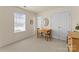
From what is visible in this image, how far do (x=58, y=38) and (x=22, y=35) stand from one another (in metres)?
2.39

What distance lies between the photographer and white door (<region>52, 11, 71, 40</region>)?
4621 millimetres

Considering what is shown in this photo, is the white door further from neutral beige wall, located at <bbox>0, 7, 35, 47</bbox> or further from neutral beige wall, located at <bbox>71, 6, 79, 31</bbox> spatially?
neutral beige wall, located at <bbox>0, 7, 35, 47</bbox>

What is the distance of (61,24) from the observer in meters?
4.88

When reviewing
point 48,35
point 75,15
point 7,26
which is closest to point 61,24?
point 75,15

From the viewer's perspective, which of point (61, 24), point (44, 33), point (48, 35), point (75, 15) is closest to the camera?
point (75, 15)

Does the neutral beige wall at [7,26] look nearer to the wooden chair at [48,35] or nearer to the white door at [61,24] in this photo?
the wooden chair at [48,35]

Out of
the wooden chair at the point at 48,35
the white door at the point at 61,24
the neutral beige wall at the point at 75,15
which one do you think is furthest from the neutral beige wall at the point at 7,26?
the neutral beige wall at the point at 75,15

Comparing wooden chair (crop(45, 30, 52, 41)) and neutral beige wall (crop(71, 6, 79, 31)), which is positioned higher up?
neutral beige wall (crop(71, 6, 79, 31))

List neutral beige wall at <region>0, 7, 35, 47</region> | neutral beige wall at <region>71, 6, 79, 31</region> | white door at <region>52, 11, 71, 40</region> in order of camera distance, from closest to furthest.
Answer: neutral beige wall at <region>71, 6, 79, 31</region> → neutral beige wall at <region>0, 7, 35, 47</region> → white door at <region>52, 11, 71, 40</region>

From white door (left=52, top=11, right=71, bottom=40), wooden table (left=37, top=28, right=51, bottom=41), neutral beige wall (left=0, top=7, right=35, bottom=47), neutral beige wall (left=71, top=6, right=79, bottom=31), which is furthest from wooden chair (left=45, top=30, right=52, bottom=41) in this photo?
neutral beige wall (left=71, top=6, right=79, bottom=31)

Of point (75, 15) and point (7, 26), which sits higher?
point (75, 15)

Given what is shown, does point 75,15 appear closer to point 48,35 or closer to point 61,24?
point 61,24
